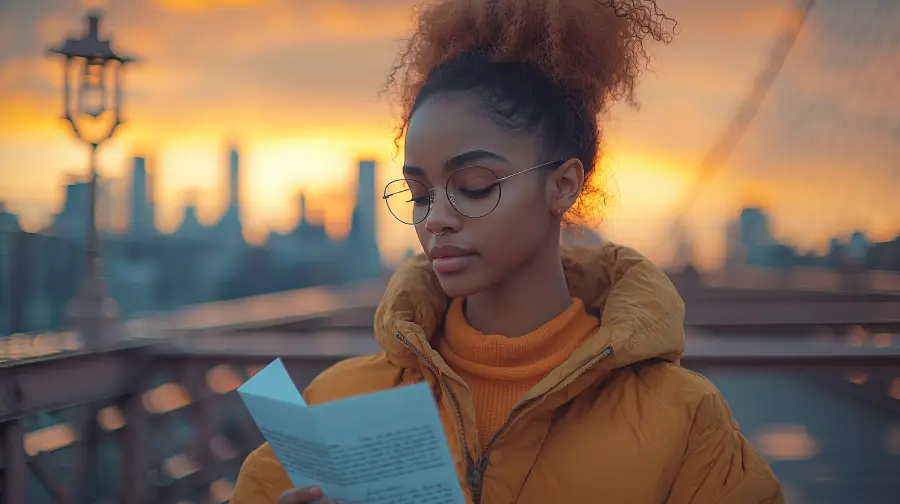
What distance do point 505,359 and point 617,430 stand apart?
9.6 inches

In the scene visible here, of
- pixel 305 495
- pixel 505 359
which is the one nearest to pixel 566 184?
pixel 505 359

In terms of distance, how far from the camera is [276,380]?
1.25 metres

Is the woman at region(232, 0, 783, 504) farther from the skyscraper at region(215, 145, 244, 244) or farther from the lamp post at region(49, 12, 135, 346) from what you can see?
the skyscraper at region(215, 145, 244, 244)

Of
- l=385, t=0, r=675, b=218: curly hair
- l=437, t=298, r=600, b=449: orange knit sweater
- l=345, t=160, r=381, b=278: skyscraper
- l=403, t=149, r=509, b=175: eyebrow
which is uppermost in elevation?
l=385, t=0, r=675, b=218: curly hair

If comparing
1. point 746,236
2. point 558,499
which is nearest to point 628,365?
point 558,499

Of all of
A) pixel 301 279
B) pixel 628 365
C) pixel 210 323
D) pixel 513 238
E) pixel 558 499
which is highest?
pixel 513 238

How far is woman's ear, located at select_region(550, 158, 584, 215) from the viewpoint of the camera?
152 cm

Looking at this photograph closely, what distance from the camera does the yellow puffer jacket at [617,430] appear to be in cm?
138

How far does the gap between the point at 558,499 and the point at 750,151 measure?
118 feet

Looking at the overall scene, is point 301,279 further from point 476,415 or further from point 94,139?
point 476,415

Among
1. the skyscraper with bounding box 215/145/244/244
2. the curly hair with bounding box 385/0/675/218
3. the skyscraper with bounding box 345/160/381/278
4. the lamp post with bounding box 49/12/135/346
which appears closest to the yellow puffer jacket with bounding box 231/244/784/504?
the curly hair with bounding box 385/0/675/218

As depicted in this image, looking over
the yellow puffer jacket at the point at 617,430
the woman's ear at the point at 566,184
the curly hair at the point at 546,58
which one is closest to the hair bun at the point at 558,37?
the curly hair at the point at 546,58

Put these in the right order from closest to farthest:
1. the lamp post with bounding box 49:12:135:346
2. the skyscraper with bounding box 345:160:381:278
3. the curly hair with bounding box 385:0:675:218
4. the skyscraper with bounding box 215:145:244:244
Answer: the curly hair with bounding box 385:0:675:218
the lamp post with bounding box 49:12:135:346
the skyscraper with bounding box 215:145:244:244
the skyscraper with bounding box 345:160:381:278

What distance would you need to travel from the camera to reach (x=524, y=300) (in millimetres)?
1598
